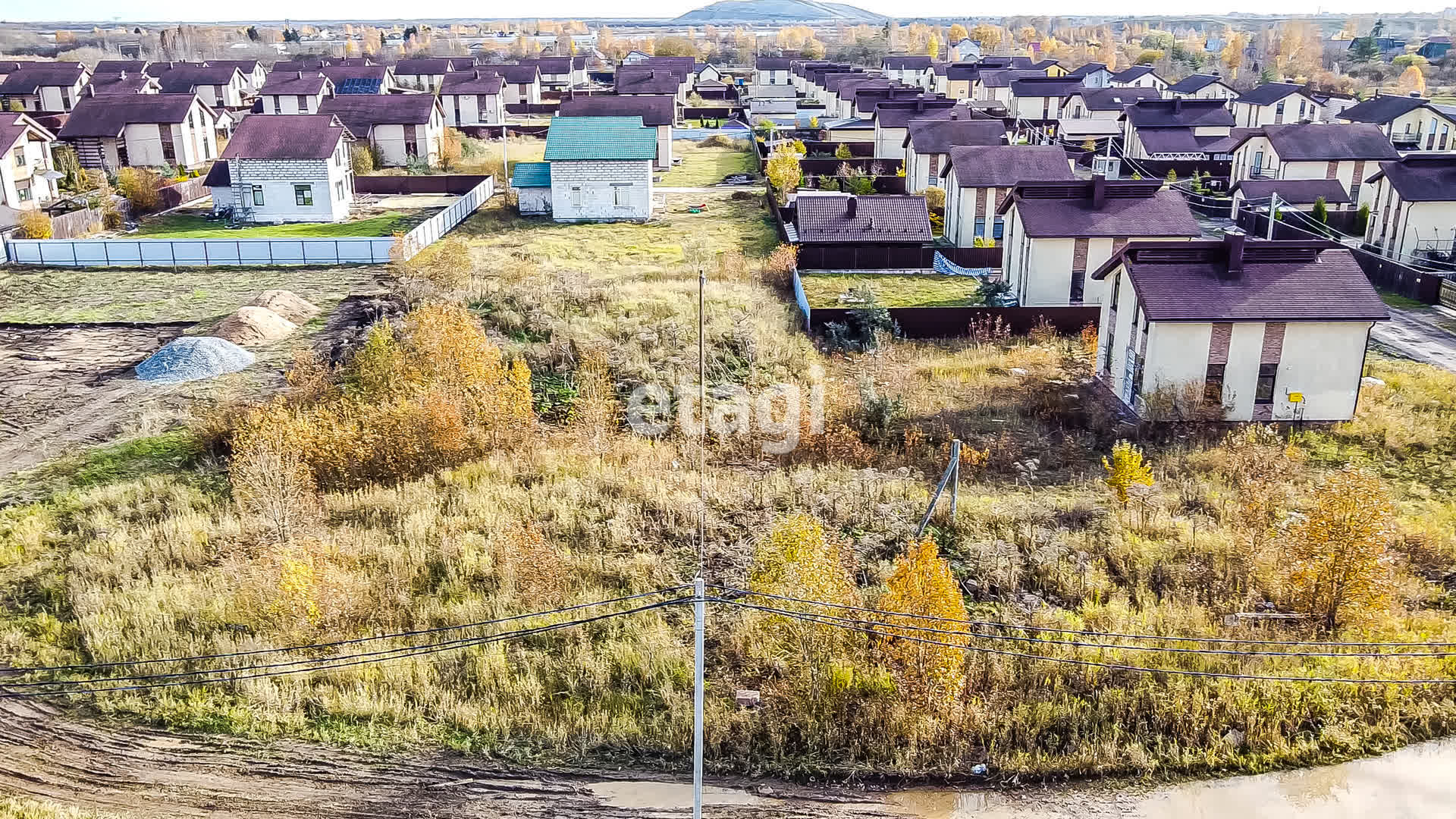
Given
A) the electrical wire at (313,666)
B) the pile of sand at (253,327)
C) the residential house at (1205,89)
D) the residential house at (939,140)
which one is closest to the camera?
the electrical wire at (313,666)

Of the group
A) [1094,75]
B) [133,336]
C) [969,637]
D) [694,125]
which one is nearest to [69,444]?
[133,336]

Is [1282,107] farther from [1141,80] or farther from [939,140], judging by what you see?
[939,140]

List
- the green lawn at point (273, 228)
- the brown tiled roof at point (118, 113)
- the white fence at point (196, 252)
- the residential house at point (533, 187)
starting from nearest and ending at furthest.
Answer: the white fence at point (196, 252) → the green lawn at point (273, 228) → the residential house at point (533, 187) → the brown tiled roof at point (118, 113)

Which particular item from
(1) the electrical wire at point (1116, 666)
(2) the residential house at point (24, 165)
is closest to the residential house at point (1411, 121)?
(1) the electrical wire at point (1116, 666)

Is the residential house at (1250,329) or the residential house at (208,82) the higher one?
the residential house at (208,82)

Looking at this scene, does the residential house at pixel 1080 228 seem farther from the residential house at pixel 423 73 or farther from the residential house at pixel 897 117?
the residential house at pixel 423 73

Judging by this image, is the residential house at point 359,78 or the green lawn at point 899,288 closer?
the green lawn at point 899,288

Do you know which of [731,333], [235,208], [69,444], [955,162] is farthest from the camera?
[235,208]

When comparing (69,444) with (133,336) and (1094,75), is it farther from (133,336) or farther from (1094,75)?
(1094,75)
